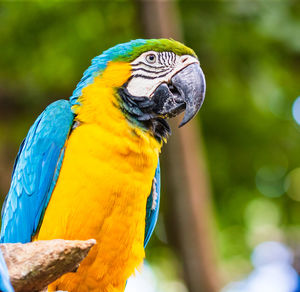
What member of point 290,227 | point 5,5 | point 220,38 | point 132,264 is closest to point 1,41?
point 5,5

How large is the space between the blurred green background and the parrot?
6.07 feet

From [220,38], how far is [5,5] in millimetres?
1948

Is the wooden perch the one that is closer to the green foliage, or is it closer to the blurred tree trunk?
the blurred tree trunk

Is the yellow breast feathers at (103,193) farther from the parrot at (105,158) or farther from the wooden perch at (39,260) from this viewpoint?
the wooden perch at (39,260)

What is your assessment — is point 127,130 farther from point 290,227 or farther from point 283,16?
point 290,227

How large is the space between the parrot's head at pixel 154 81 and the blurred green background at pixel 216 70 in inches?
70.3

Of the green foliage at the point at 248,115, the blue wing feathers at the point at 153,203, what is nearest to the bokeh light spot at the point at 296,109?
the green foliage at the point at 248,115

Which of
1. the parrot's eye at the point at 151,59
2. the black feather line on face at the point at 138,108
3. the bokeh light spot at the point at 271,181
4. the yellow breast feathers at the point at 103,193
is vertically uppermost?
the bokeh light spot at the point at 271,181

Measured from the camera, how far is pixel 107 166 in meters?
2.35

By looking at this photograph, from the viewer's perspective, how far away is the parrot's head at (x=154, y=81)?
252 centimetres

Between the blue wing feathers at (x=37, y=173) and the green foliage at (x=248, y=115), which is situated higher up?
the green foliage at (x=248, y=115)

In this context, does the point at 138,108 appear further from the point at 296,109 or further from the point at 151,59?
the point at 296,109

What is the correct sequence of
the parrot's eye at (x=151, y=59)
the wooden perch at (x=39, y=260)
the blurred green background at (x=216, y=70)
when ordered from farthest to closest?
the blurred green background at (x=216, y=70) → the parrot's eye at (x=151, y=59) → the wooden perch at (x=39, y=260)

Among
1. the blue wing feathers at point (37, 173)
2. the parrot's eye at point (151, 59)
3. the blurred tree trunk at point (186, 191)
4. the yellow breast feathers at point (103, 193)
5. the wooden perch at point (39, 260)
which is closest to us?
the wooden perch at point (39, 260)
